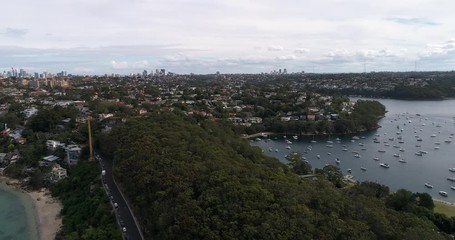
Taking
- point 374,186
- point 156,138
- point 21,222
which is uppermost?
point 156,138

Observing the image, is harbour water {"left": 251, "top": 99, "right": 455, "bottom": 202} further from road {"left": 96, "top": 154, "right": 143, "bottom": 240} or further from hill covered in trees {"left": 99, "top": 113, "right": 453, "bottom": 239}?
road {"left": 96, "top": 154, "right": 143, "bottom": 240}

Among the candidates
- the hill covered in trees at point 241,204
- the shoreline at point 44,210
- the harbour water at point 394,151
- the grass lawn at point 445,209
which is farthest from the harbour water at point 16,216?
the grass lawn at point 445,209

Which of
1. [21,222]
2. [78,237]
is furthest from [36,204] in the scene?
[78,237]

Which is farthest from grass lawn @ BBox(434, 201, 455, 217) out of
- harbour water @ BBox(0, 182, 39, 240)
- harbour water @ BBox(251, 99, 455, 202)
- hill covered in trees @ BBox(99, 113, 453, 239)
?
harbour water @ BBox(0, 182, 39, 240)

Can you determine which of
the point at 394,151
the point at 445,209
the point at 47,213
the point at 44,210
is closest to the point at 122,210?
the point at 47,213

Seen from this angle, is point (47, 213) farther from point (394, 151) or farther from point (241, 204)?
point (394, 151)

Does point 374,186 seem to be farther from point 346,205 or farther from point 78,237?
point 78,237

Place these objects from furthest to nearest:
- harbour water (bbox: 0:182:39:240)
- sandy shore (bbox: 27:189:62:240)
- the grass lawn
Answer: the grass lawn
harbour water (bbox: 0:182:39:240)
sandy shore (bbox: 27:189:62:240)
